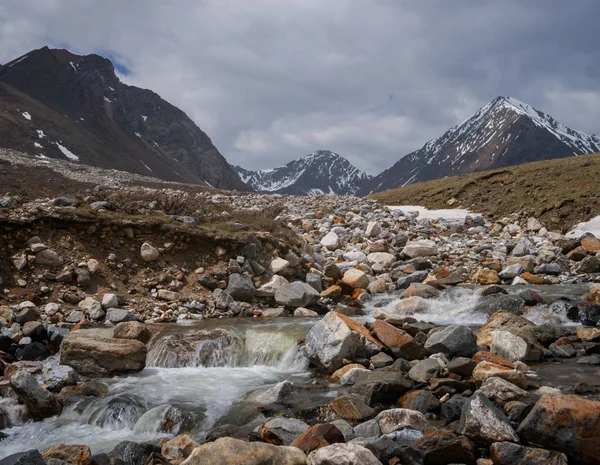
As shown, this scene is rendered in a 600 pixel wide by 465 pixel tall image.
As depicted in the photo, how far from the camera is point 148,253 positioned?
12.4 meters

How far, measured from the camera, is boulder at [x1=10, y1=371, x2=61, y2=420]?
19.6 feet

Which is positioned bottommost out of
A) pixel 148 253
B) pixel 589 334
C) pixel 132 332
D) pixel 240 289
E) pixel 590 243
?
pixel 132 332

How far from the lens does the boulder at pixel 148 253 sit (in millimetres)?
12359

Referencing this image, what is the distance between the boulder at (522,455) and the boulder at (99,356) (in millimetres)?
5878

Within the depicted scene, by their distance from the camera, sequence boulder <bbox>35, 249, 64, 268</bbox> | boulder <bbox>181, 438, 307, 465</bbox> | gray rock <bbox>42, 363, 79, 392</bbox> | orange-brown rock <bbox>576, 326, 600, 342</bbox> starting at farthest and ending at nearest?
boulder <bbox>35, 249, 64, 268</bbox>, orange-brown rock <bbox>576, 326, 600, 342</bbox>, gray rock <bbox>42, 363, 79, 392</bbox>, boulder <bbox>181, 438, 307, 465</bbox>

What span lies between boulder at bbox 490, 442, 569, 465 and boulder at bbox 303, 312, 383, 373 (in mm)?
3368

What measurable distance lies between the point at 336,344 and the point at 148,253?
700 cm

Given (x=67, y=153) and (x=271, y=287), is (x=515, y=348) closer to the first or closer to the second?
(x=271, y=287)

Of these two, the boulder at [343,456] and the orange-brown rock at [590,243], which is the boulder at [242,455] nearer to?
the boulder at [343,456]

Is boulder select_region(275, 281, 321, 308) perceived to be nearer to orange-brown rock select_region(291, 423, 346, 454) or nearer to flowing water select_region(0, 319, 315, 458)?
flowing water select_region(0, 319, 315, 458)

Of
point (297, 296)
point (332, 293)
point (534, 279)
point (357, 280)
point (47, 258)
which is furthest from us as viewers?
point (357, 280)

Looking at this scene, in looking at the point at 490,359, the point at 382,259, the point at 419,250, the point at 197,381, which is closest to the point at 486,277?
the point at 419,250

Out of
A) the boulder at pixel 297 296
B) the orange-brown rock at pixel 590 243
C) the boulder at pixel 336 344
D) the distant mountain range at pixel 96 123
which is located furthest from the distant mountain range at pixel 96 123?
the boulder at pixel 336 344

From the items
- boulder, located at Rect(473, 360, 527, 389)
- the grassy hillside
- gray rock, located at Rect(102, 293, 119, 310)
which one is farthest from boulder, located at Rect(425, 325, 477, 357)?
the grassy hillside
